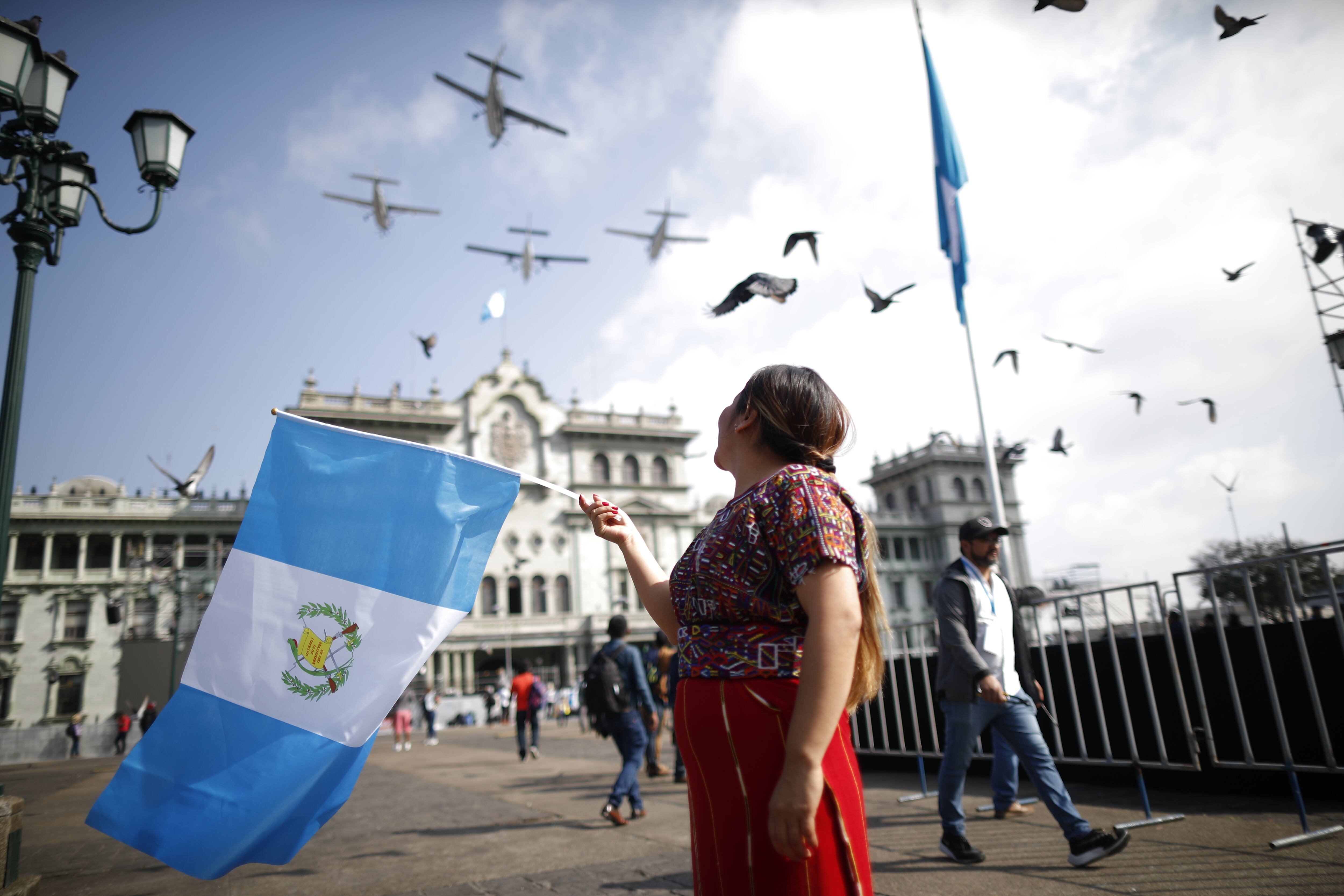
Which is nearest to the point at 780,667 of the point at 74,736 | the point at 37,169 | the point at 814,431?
the point at 814,431

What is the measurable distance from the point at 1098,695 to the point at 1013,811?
3.40 ft

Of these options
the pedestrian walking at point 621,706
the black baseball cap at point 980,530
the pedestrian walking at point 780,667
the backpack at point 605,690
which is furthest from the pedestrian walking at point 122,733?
the pedestrian walking at point 780,667

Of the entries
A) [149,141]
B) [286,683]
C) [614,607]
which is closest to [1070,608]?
[286,683]

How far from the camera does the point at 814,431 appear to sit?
1.76 metres

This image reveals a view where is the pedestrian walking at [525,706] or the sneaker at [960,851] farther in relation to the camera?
the pedestrian walking at [525,706]

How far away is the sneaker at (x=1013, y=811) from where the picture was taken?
5059 millimetres

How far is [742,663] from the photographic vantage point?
154 cm

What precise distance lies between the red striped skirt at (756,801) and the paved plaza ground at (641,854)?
2.44 m

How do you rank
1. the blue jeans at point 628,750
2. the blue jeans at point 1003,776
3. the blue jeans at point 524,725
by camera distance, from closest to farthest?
the blue jeans at point 1003,776, the blue jeans at point 628,750, the blue jeans at point 524,725

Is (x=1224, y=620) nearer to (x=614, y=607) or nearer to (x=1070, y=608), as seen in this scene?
(x=1070, y=608)

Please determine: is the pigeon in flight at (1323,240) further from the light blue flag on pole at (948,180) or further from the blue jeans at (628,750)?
the blue jeans at (628,750)

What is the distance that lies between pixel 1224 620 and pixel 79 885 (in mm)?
9087

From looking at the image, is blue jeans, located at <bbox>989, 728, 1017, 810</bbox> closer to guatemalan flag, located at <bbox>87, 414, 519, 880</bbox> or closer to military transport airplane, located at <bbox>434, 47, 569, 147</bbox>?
guatemalan flag, located at <bbox>87, 414, 519, 880</bbox>

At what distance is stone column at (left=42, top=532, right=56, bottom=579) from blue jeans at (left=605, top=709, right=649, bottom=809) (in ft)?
153
